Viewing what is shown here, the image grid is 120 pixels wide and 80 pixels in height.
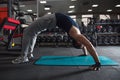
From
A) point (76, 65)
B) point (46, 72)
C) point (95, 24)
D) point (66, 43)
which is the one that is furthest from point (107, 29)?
point (46, 72)

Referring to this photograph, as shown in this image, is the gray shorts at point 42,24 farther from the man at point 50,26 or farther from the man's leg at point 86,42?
the man's leg at point 86,42

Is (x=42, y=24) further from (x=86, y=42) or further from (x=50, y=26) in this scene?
(x=86, y=42)

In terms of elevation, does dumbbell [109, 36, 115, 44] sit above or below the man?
below

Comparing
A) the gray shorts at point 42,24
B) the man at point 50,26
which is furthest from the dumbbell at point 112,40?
the gray shorts at point 42,24

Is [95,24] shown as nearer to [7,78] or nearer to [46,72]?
[46,72]

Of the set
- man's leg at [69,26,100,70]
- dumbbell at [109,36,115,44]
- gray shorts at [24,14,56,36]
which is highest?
gray shorts at [24,14,56,36]

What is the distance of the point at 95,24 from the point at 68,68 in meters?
5.30

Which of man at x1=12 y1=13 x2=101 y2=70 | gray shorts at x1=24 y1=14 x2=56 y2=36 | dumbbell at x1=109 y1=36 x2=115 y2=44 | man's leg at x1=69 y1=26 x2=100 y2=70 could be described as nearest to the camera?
man's leg at x1=69 y1=26 x2=100 y2=70

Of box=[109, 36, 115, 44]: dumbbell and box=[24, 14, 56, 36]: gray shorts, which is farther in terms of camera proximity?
box=[109, 36, 115, 44]: dumbbell

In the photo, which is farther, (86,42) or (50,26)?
(50,26)

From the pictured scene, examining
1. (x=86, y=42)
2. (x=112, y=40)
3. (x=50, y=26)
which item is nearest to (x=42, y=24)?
(x=50, y=26)

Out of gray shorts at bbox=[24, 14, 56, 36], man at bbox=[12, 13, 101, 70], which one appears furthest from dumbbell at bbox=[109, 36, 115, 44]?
gray shorts at bbox=[24, 14, 56, 36]

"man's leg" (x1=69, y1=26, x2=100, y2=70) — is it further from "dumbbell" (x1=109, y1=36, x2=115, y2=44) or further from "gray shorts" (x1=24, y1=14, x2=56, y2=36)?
"dumbbell" (x1=109, y1=36, x2=115, y2=44)

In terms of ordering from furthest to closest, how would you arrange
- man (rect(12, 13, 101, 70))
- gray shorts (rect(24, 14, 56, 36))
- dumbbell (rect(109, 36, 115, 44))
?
dumbbell (rect(109, 36, 115, 44))
gray shorts (rect(24, 14, 56, 36))
man (rect(12, 13, 101, 70))
